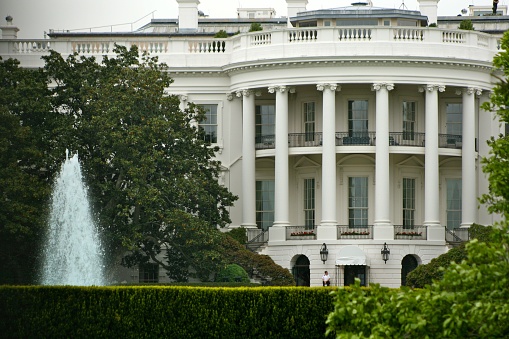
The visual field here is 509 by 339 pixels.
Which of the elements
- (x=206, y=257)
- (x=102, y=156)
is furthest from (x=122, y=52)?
(x=206, y=257)

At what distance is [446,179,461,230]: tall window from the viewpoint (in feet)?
263

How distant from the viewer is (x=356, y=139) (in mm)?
78688

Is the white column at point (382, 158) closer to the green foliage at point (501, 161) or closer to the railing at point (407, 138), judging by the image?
the railing at point (407, 138)

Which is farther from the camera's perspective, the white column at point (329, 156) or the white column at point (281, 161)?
the white column at point (281, 161)

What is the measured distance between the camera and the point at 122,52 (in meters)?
70.9

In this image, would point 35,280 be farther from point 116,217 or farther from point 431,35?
point 431,35

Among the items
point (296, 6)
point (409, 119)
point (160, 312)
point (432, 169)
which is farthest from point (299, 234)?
point (160, 312)

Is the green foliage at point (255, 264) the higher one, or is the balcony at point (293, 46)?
the balcony at point (293, 46)

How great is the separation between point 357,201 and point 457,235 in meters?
5.29

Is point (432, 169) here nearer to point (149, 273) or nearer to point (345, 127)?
point (345, 127)

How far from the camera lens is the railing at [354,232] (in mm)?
76688

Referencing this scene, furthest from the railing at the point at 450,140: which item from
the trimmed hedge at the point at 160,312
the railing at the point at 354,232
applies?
the trimmed hedge at the point at 160,312

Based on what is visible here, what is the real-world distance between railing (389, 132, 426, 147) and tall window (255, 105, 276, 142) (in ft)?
19.8

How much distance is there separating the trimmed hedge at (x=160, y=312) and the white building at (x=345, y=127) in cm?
2791
